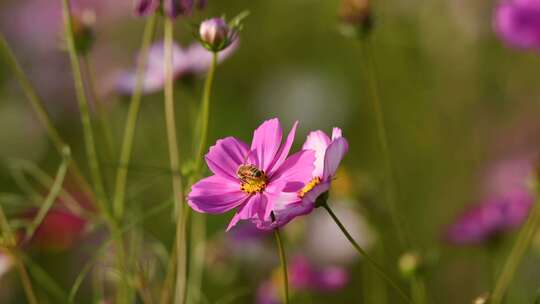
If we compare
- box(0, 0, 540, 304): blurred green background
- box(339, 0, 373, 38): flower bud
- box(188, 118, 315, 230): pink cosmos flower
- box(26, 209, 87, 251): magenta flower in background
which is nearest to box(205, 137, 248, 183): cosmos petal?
box(188, 118, 315, 230): pink cosmos flower

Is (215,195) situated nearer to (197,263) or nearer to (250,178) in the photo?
(250,178)

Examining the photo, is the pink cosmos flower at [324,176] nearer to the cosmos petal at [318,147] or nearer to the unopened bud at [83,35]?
the cosmos petal at [318,147]

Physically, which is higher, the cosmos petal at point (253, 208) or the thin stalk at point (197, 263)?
the thin stalk at point (197, 263)

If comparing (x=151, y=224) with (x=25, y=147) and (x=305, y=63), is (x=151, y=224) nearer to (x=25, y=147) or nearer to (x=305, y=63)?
(x=25, y=147)

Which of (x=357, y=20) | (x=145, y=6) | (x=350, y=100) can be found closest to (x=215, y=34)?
(x=145, y=6)

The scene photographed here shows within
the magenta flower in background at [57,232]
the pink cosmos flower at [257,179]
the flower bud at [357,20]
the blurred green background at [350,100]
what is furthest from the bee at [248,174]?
the blurred green background at [350,100]

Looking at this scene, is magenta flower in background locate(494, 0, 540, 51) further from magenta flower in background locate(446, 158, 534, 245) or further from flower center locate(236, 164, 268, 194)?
flower center locate(236, 164, 268, 194)
